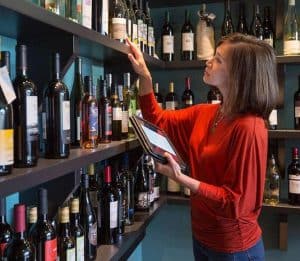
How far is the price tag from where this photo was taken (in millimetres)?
847

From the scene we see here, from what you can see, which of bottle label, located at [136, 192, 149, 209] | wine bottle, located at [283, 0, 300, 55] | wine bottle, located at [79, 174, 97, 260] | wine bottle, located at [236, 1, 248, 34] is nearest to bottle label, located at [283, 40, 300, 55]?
wine bottle, located at [283, 0, 300, 55]

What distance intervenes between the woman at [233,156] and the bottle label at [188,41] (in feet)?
2.44

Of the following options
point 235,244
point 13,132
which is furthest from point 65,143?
point 235,244

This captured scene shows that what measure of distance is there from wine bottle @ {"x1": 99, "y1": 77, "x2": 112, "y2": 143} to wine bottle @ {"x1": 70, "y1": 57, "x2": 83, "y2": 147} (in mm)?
86

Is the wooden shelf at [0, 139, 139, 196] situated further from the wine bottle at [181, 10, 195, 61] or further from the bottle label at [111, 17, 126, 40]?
the wine bottle at [181, 10, 195, 61]

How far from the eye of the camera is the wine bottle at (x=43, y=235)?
1.02 m

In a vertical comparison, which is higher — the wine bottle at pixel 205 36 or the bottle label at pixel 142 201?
the wine bottle at pixel 205 36

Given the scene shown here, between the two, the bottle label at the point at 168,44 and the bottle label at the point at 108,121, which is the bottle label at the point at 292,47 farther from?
the bottle label at the point at 108,121

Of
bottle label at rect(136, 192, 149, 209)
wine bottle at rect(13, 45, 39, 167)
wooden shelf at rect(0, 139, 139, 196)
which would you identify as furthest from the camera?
bottle label at rect(136, 192, 149, 209)

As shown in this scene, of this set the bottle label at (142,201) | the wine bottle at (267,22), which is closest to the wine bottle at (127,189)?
the bottle label at (142,201)

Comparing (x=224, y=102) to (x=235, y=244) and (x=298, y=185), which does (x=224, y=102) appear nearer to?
(x=235, y=244)

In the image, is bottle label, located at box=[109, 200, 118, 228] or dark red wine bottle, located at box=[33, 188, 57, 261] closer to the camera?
dark red wine bottle, located at box=[33, 188, 57, 261]

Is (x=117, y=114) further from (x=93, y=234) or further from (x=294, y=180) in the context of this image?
(x=294, y=180)

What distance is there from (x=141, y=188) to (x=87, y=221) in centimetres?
60
